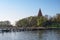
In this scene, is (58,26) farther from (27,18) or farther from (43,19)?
(27,18)

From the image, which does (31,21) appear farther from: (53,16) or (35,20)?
(53,16)

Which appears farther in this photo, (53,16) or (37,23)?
(53,16)

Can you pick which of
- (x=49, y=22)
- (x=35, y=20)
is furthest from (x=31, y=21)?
(x=49, y=22)

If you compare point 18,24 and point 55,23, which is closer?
point 55,23

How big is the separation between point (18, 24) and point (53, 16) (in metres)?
21.7

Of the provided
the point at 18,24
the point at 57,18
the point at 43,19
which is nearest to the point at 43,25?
the point at 43,19

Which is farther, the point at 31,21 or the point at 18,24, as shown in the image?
the point at 18,24

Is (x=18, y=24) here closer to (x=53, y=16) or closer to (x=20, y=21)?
(x=20, y=21)

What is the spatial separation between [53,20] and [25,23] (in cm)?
1622

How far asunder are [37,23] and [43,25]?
136 inches

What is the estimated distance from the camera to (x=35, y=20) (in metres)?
117

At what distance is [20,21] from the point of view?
123m

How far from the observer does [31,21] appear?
383 ft

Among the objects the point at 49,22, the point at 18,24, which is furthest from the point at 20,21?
the point at 49,22
